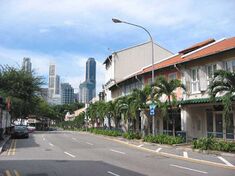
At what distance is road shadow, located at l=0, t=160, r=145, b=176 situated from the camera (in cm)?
1338

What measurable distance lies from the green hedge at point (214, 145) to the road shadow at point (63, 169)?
8.46m

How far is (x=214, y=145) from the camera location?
22469 millimetres

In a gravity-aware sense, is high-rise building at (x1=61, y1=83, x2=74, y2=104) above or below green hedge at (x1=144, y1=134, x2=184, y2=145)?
above

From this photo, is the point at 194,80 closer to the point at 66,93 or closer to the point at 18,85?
the point at 18,85

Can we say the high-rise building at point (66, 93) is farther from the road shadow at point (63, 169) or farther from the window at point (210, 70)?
the road shadow at point (63, 169)

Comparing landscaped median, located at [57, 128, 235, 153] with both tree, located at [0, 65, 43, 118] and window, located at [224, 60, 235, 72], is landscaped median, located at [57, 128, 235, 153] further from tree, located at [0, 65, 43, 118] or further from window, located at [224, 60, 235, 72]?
tree, located at [0, 65, 43, 118]

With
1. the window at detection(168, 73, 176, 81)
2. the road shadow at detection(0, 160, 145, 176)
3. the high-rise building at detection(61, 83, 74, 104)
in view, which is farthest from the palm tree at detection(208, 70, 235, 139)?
the high-rise building at detection(61, 83, 74, 104)

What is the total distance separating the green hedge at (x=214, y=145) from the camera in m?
21.5

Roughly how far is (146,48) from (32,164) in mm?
41865

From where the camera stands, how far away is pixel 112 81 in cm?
5550

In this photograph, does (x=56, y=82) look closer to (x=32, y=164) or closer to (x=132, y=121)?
(x=132, y=121)

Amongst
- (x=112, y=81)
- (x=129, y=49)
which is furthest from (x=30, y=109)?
(x=129, y=49)

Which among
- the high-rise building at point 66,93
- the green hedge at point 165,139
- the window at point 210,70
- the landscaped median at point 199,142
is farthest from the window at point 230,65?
the high-rise building at point 66,93

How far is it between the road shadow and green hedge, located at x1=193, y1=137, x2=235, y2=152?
846 cm
